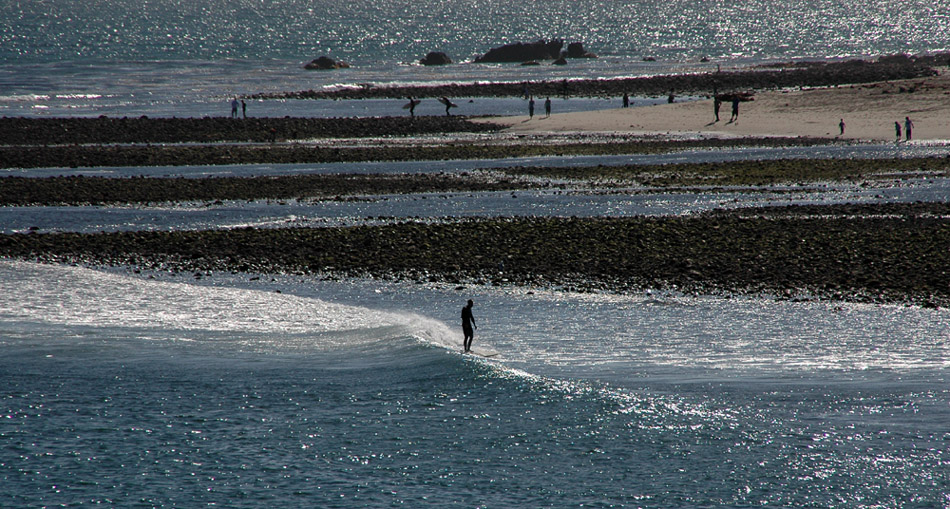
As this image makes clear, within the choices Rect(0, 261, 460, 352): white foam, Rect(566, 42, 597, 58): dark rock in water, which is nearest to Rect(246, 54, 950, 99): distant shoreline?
Rect(566, 42, 597, 58): dark rock in water

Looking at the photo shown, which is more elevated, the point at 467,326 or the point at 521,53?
the point at 521,53

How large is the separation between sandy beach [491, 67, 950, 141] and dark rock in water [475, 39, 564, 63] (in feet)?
294

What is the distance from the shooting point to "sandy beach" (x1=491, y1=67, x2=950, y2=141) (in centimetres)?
5981

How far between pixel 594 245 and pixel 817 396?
11721 mm

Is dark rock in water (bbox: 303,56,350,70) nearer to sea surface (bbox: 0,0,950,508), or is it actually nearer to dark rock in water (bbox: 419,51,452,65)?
dark rock in water (bbox: 419,51,452,65)

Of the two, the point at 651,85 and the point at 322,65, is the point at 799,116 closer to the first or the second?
the point at 651,85

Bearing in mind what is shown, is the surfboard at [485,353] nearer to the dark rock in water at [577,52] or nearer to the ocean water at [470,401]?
the ocean water at [470,401]

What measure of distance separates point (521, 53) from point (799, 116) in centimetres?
10112

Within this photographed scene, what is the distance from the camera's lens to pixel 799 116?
216 ft

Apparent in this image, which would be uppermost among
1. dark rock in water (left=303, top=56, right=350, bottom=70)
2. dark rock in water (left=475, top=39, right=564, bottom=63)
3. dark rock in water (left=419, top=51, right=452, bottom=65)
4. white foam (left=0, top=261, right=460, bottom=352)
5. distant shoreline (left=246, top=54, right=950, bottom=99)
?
dark rock in water (left=475, top=39, right=564, bottom=63)

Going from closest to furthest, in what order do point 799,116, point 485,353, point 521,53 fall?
point 485,353
point 799,116
point 521,53

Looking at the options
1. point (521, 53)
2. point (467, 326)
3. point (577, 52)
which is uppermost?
point (577, 52)

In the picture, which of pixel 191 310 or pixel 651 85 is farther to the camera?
pixel 651 85

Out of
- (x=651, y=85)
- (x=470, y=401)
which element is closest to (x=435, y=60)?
(x=651, y=85)
